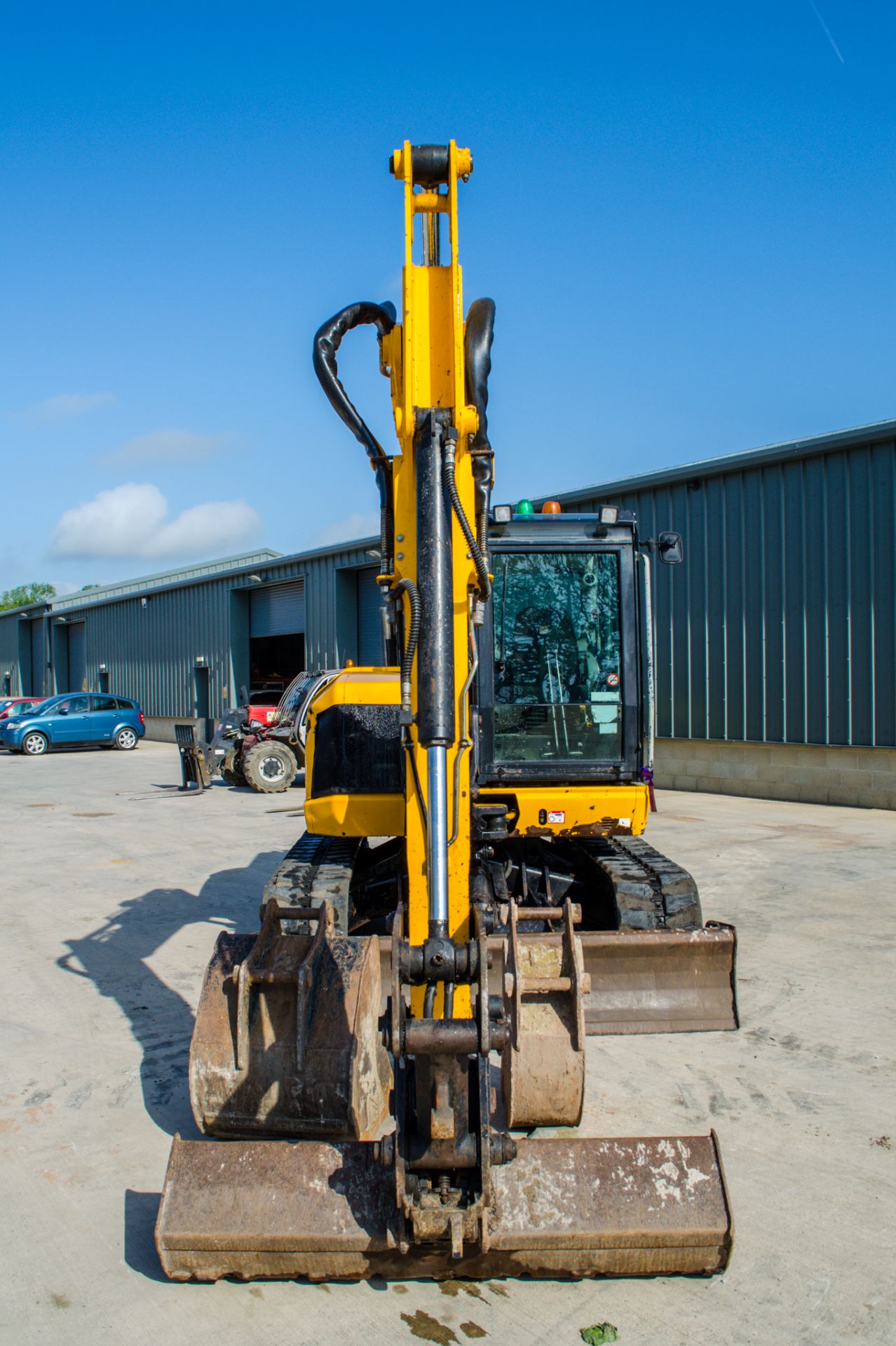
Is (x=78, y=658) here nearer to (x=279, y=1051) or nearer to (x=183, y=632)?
(x=183, y=632)

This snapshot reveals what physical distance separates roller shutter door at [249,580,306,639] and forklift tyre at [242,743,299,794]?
1015 cm

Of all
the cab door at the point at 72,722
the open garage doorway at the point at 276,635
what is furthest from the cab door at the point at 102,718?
the open garage doorway at the point at 276,635

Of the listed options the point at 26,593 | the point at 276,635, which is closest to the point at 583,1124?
the point at 276,635

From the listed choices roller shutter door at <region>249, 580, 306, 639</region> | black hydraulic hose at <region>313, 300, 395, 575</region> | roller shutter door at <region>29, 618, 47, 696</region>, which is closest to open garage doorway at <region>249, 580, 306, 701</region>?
roller shutter door at <region>249, 580, 306, 639</region>

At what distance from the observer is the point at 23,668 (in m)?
45.0

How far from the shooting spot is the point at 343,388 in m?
4.04

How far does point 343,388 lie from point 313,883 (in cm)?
288

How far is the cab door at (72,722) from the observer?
28422 millimetres

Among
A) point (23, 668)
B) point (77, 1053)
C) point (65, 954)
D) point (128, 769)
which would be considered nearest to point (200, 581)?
point (128, 769)

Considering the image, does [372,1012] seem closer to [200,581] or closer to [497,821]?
[497,821]

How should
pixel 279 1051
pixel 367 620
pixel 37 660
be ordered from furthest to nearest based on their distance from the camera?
1. pixel 37 660
2. pixel 367 620
3. pixel 279 1051

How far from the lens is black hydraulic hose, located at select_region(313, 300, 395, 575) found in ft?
13.1

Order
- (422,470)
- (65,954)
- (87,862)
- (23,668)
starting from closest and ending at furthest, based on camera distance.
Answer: (422,470)
(65,954)
(87,862)
(23,668)

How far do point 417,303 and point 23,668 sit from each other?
Result: 149 feet
